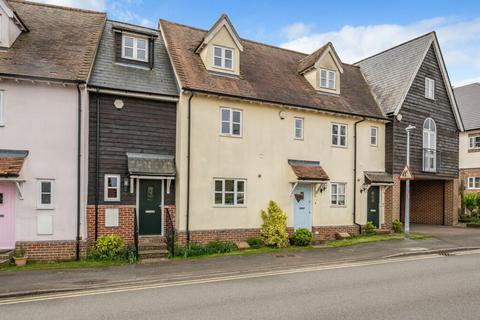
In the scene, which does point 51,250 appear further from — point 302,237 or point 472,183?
point 472,183

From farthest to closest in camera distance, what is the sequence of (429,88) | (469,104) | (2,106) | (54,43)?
(469,104), (429,88), (54,43), (2,106)

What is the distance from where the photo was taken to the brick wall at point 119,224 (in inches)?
510

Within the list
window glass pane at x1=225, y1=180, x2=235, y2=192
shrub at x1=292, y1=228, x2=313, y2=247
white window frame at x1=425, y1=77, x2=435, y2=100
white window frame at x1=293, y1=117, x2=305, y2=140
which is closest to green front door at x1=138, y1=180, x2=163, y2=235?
window glass pane at x1=225, y1=180, x2=235, y2=192

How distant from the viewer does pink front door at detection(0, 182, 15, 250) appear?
39.4ft

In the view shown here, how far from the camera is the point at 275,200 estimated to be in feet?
52.5

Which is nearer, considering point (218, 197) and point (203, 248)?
point (203, 248)

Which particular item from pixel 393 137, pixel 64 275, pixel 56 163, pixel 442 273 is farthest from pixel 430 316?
pixel 393 137

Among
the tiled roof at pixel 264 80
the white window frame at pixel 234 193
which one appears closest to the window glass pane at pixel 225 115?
the tiled roof at pixel 264 80

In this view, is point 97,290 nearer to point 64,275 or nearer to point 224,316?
point 64,275

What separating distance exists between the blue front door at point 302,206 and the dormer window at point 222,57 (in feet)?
20.3

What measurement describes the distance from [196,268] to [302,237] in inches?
222

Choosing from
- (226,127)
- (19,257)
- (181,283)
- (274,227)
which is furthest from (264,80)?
(19,257)

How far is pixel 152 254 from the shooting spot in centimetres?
1257

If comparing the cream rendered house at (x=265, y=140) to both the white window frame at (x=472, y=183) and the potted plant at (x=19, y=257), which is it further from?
the white window frame at (x=472, y=183)
